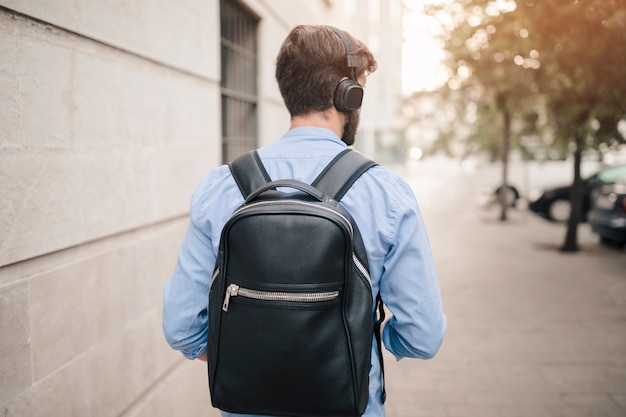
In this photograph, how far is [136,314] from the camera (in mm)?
3094

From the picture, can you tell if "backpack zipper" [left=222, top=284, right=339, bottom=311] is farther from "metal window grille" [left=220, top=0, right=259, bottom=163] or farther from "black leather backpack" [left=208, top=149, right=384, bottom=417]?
"metal window grille" [left=220, top=0, right=259, bottom=163]

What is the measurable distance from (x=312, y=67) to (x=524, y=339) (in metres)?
→ 5.01

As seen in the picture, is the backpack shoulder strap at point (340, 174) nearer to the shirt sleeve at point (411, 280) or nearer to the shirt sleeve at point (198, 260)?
the shirt sleeve at point (411, 280)

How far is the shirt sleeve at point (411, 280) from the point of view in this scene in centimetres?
166

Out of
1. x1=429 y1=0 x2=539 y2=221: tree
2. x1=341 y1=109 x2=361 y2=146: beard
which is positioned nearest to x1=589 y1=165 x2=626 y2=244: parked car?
x1=429 y1=0 x2=539 y2=221: tree

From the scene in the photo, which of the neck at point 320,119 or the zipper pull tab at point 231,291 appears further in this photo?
the neck at point 320,119

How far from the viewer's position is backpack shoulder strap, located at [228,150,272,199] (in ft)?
5.51

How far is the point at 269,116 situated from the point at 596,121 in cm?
661

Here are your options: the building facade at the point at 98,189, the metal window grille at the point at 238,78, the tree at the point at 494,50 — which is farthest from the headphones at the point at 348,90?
the tree at the point at 494,50

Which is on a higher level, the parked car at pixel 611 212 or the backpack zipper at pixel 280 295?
the backpack zipper at pixel 280 295

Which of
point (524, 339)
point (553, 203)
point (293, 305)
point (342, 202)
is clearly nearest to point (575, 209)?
point (553, 203)

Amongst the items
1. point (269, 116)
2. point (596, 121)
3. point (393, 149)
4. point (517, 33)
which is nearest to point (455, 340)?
point (269, 116)

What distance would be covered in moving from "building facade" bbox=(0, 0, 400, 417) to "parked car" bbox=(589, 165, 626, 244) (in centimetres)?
884

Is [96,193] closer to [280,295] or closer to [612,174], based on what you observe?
[280,295]
